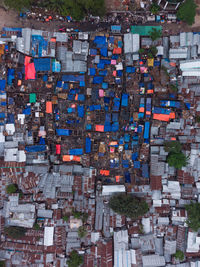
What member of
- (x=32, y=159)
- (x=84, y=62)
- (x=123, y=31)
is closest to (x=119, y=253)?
(x=32, y=159)

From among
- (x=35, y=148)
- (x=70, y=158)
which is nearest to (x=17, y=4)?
(x=35, y=148)

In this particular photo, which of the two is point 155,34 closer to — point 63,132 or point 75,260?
point 63,132

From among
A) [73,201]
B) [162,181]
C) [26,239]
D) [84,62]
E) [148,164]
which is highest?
[84,62]

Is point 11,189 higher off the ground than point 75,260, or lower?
higher

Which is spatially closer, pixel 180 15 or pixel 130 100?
pixel 180 15

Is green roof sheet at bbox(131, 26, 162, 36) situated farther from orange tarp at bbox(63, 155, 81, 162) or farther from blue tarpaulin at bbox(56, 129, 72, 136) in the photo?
orange tarp at bbox(63, 155, 81, 162)

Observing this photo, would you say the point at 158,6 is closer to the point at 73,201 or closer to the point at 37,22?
the point at 37,22
